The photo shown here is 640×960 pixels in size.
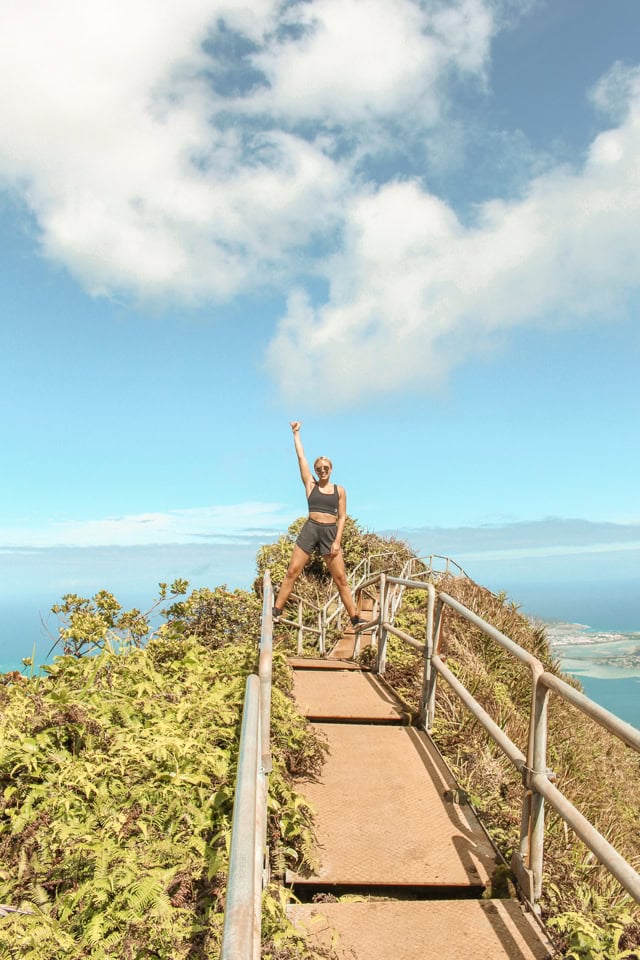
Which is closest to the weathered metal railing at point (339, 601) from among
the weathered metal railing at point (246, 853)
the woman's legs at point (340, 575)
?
the woman's legs at point (340, 575)

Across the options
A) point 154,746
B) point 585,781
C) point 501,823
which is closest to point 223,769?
point 154,746

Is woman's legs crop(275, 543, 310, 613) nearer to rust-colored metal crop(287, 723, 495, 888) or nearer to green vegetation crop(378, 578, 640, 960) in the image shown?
green vegetation crop(378, 578, 640, 960)

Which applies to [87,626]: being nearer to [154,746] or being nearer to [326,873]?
[154,746]

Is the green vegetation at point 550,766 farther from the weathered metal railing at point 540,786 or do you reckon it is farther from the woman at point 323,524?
the woman at point 323,524

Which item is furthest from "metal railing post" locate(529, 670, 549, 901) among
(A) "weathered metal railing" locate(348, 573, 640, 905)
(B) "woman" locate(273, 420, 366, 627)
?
(B) "woman" locate(273, 420, 366, 627)

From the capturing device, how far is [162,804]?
3.86 metres

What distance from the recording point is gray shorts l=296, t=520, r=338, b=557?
9008 mm

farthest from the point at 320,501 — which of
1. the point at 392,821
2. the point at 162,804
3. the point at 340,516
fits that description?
the point at 162,804

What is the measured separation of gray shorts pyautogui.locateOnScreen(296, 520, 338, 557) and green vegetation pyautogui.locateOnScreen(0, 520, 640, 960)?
79.3 inches

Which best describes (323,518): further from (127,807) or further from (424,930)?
(424,930)

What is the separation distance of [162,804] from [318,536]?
17.5ft

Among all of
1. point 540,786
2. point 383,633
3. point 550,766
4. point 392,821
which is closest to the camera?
point 540,786

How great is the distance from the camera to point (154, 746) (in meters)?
4.18

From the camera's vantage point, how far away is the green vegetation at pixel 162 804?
3.03 metres
